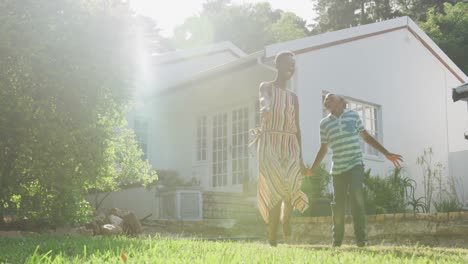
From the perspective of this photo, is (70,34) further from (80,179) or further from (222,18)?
→ (222,18)

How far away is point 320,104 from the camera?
11.9 m

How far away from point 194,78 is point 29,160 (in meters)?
6.60

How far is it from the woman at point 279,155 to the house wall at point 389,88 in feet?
19.2

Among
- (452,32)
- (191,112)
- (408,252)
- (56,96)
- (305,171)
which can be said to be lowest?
(408,252)

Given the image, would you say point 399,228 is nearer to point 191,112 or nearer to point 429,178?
point 429,178

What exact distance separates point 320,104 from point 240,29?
31.5 metres

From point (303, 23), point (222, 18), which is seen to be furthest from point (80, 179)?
point (303, 23)

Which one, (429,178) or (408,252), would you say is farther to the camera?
(429,178)

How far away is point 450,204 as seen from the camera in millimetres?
9117

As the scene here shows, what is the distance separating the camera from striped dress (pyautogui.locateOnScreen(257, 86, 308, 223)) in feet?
18.0

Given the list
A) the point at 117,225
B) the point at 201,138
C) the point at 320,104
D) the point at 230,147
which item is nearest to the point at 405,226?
the point at 117,225

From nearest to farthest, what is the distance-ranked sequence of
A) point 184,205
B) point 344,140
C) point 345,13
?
point 344,140, point 184,205, point 345,13

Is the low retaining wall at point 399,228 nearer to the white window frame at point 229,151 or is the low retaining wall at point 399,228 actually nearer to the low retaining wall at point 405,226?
the low retaining wall at point 405,226

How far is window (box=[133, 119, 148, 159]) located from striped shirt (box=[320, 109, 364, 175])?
11224 millimetres
